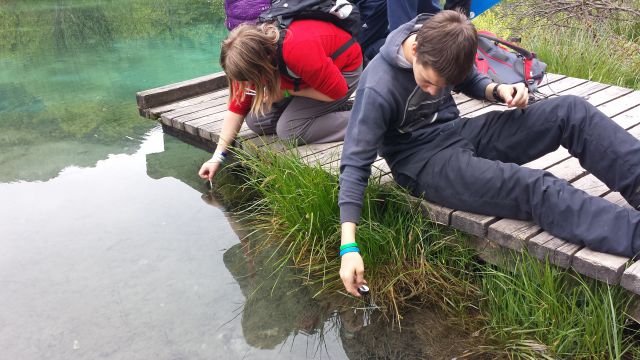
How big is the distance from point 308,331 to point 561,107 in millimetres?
1329

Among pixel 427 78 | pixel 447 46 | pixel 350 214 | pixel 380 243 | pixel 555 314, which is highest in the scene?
pixel 447 46

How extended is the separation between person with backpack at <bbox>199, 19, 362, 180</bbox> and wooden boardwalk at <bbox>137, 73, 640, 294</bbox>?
0.33ft

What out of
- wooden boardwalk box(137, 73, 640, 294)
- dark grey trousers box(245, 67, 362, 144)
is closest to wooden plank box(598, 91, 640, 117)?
wooden boardwalk box(137, 73, 640, 294)

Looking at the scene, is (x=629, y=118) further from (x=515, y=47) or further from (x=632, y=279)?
(x=632, y=279)

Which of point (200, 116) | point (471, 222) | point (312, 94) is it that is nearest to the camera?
point (471, 222)

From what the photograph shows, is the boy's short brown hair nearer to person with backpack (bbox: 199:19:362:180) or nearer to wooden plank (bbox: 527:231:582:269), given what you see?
wooden plank (bbox: 527:231:582:269)

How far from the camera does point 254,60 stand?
103 inches

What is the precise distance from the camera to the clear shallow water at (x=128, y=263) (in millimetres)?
2334

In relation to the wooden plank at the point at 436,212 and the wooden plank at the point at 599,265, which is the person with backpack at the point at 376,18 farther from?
the wooden plank at the point at 599,265

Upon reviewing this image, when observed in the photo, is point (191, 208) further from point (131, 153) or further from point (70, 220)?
point (131, 153)

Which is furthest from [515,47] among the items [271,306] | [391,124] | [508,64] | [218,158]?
[271,306]

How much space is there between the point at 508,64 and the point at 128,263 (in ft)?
7.09

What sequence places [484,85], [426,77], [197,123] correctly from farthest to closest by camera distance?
1. [197,123]
2. [484,85]
3. [426,77]

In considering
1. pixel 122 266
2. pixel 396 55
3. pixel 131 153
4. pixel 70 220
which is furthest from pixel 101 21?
pixel 396 55
